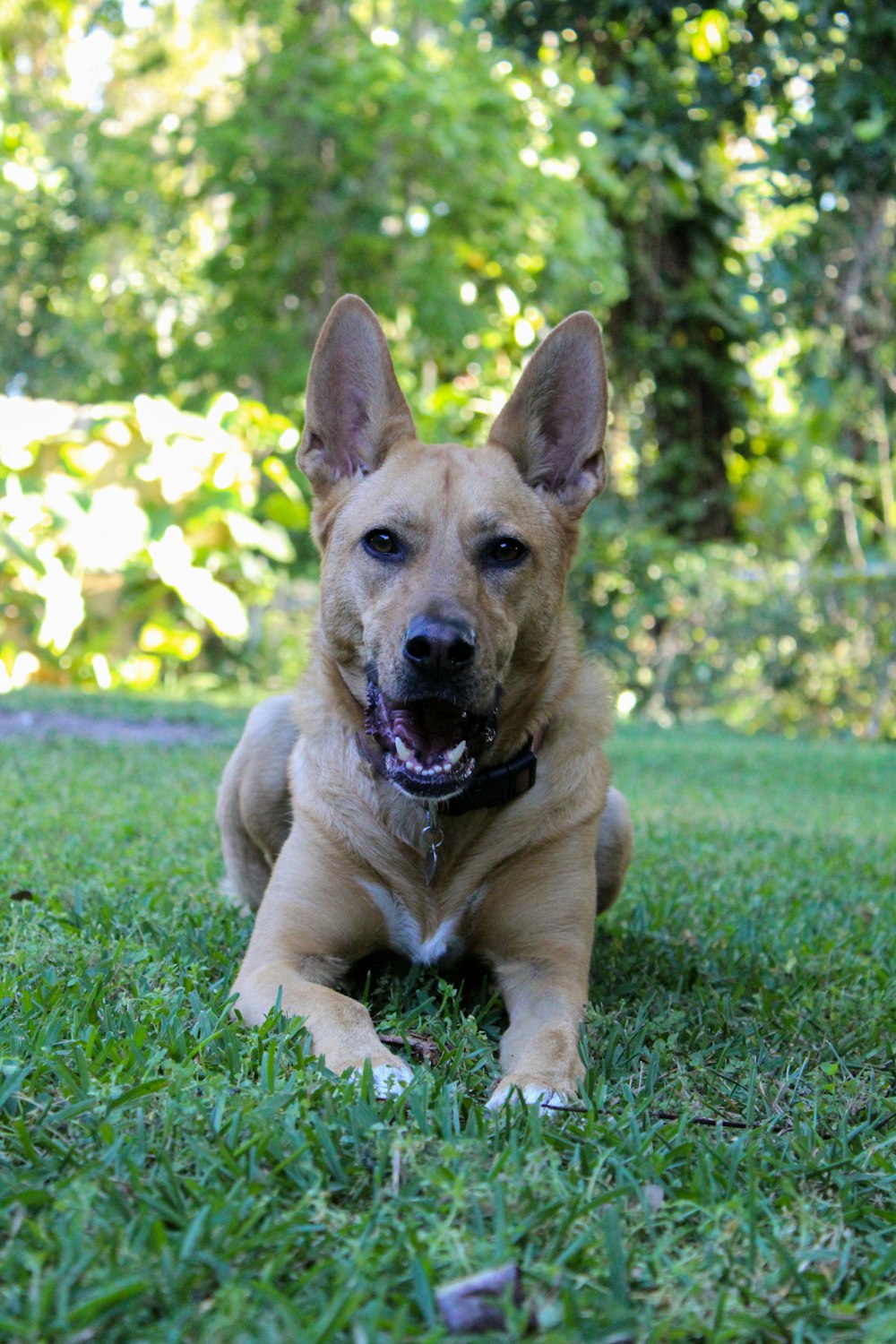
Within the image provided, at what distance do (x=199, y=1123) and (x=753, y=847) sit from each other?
4167 mm

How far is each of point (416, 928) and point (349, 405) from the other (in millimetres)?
1479

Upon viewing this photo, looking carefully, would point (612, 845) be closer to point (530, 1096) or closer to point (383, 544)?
point (383, 544)

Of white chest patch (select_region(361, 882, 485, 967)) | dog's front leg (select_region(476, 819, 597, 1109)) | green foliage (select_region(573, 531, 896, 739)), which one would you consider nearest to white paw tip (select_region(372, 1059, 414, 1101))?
dog's front leg (select_region(476, 819, 597, 1109))

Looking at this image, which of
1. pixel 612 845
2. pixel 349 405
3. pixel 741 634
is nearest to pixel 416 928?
pixel 612 845

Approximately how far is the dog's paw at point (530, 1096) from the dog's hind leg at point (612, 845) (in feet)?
4.37

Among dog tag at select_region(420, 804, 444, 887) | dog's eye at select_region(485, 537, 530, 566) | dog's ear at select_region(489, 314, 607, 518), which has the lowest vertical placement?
dog tag at select_region(420, 804, 444, 887)

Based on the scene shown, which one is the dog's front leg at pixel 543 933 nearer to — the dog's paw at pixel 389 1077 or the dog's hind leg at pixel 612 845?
the dog's paw at pixel 389 1077

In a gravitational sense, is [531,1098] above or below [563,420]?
below

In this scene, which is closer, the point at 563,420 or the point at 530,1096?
the point at 530,1096

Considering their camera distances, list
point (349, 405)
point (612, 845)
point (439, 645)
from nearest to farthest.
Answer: point (439, 645), point (349, 405), point (612, 845)

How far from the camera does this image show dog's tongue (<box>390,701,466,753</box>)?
3.04 m

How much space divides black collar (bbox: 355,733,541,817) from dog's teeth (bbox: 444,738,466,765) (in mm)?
108

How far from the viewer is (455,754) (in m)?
3.02

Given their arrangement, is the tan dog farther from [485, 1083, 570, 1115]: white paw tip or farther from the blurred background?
the blurred background
